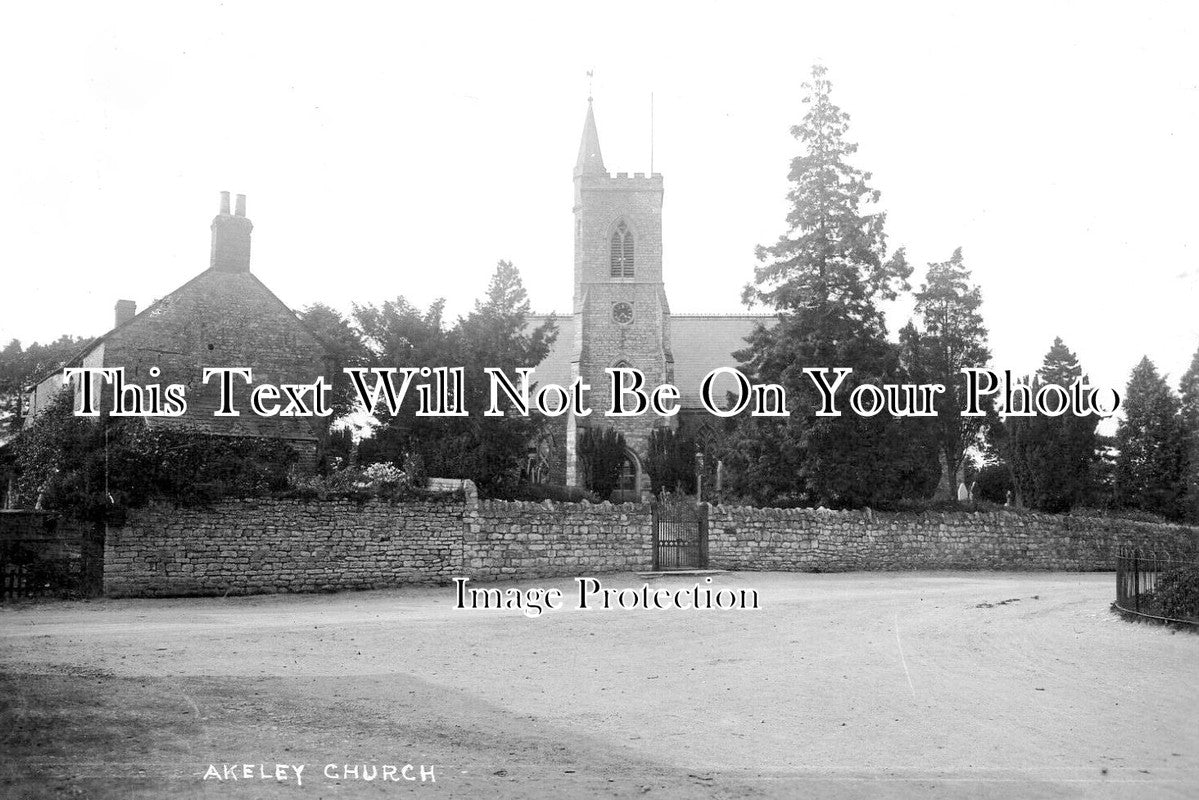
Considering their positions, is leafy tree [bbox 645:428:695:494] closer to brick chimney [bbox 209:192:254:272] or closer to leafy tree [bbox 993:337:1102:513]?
leafy tree [bbox 993:337:1102:513]

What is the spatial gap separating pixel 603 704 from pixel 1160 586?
10.3 m

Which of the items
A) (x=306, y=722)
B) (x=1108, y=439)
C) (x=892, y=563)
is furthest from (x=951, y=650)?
(x=1108, y=439)

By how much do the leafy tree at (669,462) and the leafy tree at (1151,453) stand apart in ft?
58.2

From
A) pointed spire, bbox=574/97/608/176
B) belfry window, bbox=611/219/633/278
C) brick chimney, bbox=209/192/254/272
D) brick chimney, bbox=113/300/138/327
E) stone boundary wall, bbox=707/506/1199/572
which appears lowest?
stone boundary wall, bbox=707/506/1199/572

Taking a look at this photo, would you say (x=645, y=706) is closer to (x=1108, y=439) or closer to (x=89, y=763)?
(x=89, y=763)

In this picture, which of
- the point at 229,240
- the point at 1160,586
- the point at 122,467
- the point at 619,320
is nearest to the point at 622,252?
the point at 619,320

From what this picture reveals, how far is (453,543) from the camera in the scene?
20.5 meters

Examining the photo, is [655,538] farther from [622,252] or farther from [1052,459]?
[622,252]

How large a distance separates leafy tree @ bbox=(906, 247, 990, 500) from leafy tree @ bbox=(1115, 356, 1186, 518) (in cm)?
584

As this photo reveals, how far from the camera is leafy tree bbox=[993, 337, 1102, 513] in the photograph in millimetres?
35688

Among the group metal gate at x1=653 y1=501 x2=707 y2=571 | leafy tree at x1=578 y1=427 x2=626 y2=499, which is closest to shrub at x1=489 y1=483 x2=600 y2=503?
metal gate at x1=653 y1=501 x2=707 y2=571

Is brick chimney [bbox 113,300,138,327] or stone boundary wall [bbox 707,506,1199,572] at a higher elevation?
brick chimney [bbox 113,300,138,327]

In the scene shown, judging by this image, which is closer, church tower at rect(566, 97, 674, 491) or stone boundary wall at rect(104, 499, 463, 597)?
stone boundary wall at rect(104, 499, 463, 597)

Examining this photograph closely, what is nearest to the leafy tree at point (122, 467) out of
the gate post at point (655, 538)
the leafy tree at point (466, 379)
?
the gate post at point (655, 538)
